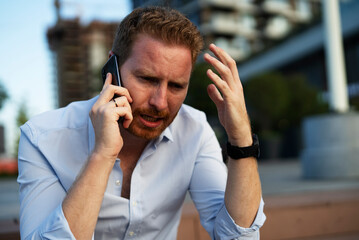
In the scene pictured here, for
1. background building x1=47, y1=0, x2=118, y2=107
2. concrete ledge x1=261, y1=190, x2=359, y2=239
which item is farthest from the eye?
background building x1=47, y1=0, x2=118, y2=107

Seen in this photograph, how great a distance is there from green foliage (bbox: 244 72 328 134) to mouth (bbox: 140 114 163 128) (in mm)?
14522

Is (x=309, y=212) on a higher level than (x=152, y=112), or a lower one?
lower

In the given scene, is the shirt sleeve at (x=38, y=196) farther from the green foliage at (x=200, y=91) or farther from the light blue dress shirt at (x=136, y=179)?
the green foliage at (x=200, y=91)

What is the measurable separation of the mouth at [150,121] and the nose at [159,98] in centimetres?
6

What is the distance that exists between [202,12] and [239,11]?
4.80 m

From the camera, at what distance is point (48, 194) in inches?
59.9

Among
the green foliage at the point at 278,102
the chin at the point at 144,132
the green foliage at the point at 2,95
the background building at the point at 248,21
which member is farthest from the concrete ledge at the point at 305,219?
the background building at the point at 248,21

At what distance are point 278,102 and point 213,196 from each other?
15191 millimetres

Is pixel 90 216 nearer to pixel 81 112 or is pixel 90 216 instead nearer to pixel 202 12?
pixel 81 112

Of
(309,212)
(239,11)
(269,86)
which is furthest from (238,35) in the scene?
(309,212)

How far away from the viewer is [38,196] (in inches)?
59.2

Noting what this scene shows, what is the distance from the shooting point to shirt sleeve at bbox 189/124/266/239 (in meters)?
1.64

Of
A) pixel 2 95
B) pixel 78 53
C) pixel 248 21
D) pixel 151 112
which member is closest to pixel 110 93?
pixel 151 112

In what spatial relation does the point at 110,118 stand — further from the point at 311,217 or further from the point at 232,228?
the point at 311,217
